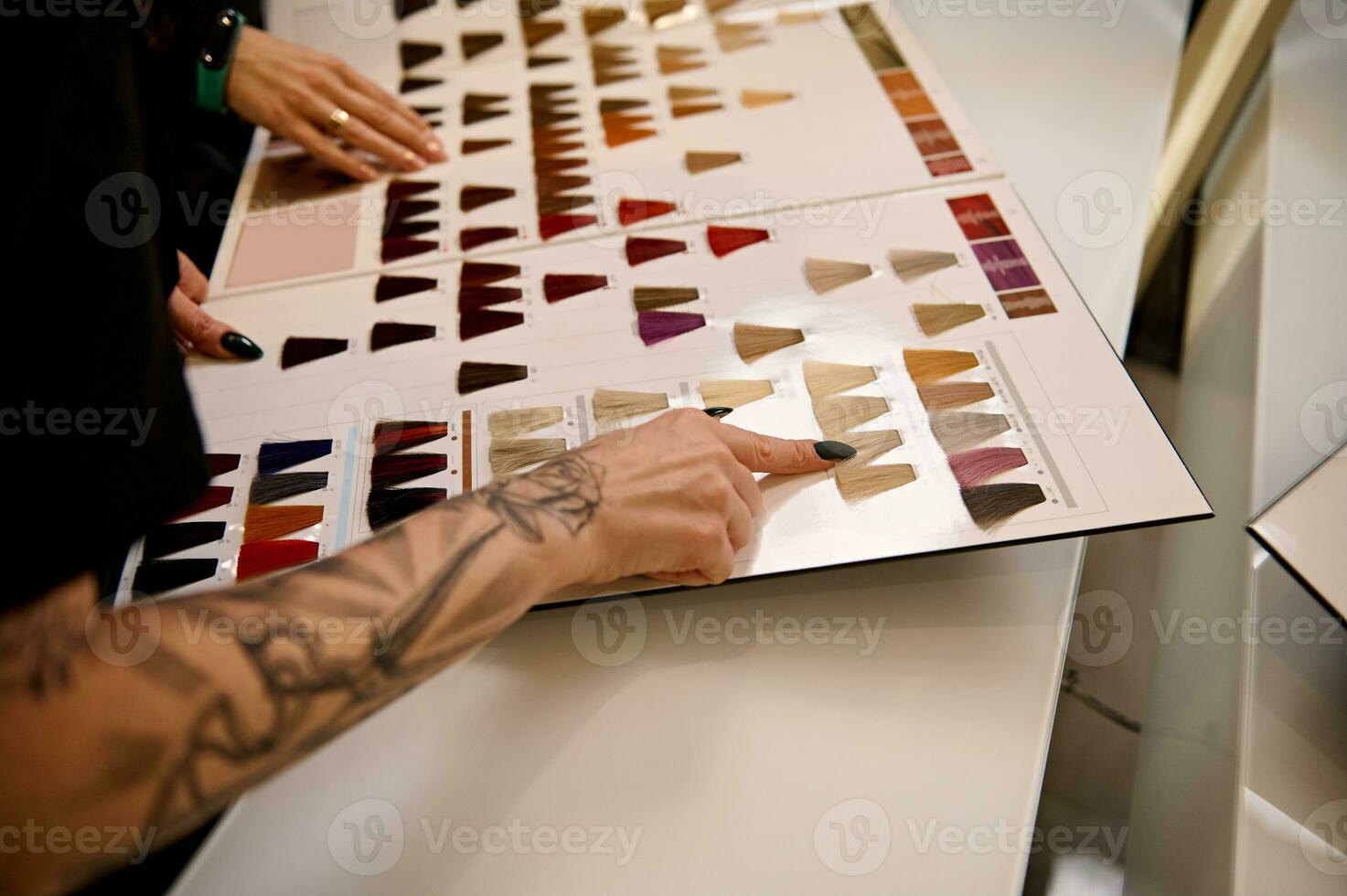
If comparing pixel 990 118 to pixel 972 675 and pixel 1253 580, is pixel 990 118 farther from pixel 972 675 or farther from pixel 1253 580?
pixel 972 675

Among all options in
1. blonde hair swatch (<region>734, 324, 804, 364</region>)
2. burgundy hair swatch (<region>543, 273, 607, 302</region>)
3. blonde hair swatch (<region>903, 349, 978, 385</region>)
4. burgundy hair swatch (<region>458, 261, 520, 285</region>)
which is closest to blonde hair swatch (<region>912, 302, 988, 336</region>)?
blonde hair swatch (<region>903, 349, 978, 385</region>)

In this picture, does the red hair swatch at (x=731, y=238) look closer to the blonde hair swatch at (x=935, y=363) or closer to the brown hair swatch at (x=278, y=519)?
the blonde hair swatch at (x=935, y=363)

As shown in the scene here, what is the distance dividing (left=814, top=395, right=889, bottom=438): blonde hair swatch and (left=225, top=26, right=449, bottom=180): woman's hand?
73 cm

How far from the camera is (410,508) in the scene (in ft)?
3.04

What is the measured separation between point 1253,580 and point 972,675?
32 centimetres

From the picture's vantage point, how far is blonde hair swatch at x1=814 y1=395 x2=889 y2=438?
952mm

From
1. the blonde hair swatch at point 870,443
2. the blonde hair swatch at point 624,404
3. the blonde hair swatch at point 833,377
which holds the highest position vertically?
the blonde hair swatch at point 833,377

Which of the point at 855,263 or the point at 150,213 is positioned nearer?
the point at 150,213

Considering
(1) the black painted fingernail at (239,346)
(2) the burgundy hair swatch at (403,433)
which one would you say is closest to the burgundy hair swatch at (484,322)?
(2) the burgundy hair swatch at (403,433)

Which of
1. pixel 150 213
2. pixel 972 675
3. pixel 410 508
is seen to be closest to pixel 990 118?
pixel 972 675

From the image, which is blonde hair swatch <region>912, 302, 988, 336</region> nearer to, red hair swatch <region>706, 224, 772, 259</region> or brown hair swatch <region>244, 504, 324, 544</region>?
red hair swatch <region>706, 224, 772, 259</region>

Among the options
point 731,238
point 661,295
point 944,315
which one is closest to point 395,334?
point 661,295

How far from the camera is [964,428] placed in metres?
0.93

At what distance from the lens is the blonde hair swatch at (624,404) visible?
99cm
